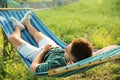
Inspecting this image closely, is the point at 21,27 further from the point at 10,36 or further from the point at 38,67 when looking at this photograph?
the point at 38,67

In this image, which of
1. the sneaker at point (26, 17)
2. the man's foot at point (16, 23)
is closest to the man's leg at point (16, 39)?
the man's foot at point (16, 23)

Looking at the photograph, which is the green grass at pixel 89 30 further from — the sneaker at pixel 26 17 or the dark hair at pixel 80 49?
the dark hair at pixel 80 49

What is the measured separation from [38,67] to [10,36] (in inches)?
38.3

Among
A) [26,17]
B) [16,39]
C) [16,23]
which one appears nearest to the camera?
[16,39]

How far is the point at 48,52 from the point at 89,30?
15.9 feet

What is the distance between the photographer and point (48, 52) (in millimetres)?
3691

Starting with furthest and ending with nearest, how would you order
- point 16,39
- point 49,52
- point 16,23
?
1. point 16,23
2. point 16,39
3. point 49,52

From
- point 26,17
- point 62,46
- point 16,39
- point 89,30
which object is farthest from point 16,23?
point 89,30

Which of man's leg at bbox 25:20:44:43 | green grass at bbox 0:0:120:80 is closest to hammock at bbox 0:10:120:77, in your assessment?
man's leg at bbox 25:20:44:43

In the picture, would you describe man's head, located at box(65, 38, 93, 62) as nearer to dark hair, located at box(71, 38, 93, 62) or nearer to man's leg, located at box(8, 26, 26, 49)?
dark hair, located at box(71, 38, 93, 62)

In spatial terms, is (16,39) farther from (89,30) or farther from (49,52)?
(89,30)

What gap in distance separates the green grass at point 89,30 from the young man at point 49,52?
0.61 meters

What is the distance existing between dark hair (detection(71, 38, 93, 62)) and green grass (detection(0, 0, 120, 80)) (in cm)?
133

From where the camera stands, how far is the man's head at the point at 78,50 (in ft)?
11.0
